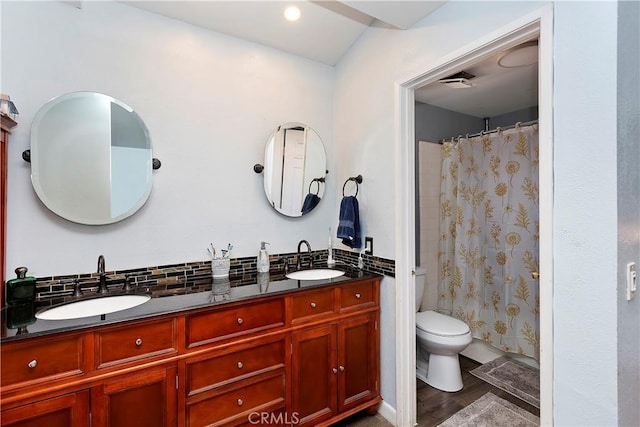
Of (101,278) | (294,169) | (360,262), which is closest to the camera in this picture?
(101,278)

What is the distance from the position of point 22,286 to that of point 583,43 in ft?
8.13

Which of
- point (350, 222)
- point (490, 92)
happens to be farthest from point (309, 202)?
point (490, 92)

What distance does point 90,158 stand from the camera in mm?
1603

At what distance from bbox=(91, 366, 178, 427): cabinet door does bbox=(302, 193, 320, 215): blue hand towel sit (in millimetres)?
1315

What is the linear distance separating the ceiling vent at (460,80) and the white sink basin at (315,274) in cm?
164

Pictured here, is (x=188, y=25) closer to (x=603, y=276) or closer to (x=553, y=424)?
(x=603, y=276)

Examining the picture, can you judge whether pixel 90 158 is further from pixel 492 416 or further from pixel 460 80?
pixel 492 416

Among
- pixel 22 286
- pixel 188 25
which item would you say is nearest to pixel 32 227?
pixel 22 286

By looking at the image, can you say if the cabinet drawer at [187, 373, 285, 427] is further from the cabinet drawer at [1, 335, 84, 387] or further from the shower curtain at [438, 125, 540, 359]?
the shower curtain at [438, 125, 540, 359]

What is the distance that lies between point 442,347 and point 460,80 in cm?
195

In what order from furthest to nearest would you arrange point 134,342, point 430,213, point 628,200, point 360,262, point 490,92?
point 430,213
point 490,92
point 360,262
point 134,342
point 628,200

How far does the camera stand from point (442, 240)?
2895 mm

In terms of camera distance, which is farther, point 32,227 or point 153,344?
point 32,227

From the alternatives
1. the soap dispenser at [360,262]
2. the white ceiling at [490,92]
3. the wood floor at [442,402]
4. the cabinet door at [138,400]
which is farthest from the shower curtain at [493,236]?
the cabinet door at [138,400]
